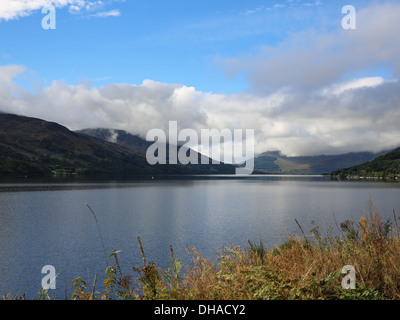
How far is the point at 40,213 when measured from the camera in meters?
77.8

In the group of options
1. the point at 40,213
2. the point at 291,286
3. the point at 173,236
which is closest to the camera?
the point at 291,286

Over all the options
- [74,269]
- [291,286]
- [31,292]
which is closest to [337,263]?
[291,286]

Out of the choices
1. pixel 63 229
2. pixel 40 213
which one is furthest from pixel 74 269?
pixel 40 213

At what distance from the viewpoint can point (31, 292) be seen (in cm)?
2877

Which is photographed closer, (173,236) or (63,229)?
(173,236)

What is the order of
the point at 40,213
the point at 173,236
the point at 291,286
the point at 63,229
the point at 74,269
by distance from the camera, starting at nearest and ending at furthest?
the point at 291,286, the point at 74,269, the point at 173,236, the point at 63,229, the point at 40,213

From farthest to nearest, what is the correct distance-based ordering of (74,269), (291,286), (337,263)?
(74,269)
(337,263)
(291,286)
